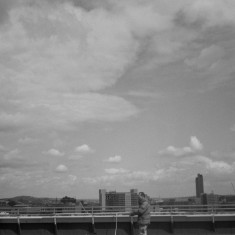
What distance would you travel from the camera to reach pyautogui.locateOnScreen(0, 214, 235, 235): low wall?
78.2ft

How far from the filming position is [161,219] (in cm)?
2378

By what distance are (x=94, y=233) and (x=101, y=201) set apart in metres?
67.6

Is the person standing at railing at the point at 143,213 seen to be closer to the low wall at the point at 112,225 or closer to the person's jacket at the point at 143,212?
the person's jacket at the point at 143,212

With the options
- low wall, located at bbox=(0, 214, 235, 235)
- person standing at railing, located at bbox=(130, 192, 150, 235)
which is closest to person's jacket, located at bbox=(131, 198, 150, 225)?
person standing at railing, located at bbox=(130, 192, 150, 235)

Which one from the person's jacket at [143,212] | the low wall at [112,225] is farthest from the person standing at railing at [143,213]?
the low wall at [112,225]

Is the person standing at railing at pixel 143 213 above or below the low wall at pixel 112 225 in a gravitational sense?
above

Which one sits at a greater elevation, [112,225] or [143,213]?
[143,213]

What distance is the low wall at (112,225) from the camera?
23828mm

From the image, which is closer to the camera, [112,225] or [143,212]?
[143,212]

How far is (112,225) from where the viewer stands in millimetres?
24188

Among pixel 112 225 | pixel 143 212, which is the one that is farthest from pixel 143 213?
pixel 112 225

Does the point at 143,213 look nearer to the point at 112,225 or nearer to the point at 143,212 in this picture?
the point at 143,212

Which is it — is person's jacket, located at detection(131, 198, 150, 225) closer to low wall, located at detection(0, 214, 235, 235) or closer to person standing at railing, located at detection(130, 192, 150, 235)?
person standing at railing, located at detection(130, 192, 150, 235)

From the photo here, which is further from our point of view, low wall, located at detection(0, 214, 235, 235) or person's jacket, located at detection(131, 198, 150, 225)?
low wall, located at detection(0, 214, 235, 235)
